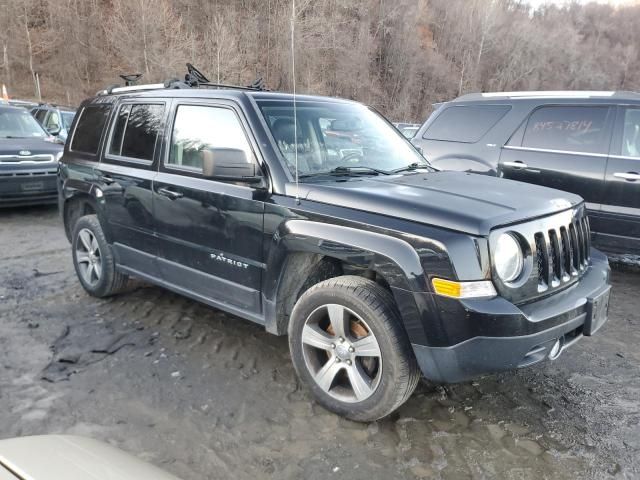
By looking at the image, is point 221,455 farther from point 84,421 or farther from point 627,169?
point 627,169

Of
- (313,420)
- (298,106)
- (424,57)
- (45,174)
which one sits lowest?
(313,420)

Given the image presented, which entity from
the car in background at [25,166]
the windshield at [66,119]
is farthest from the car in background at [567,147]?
the windshield at [66,119]

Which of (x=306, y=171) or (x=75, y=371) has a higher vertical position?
(x=306, y=171)

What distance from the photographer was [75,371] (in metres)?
3.42

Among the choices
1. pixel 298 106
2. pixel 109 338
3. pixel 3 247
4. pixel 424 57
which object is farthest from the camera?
pixel 424 57

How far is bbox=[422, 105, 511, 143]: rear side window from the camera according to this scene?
20.4ft

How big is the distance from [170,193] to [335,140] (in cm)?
128

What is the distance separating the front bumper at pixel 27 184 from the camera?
7.87 metres

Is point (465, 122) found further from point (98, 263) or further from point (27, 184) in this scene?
point (27, 184)

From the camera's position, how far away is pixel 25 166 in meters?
8.05

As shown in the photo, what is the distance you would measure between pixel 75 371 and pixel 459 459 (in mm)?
2552

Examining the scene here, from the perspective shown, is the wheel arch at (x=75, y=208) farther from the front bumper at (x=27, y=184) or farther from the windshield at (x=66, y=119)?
the windshield at (x=66, y=119)

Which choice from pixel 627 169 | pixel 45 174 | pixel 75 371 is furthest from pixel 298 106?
pixel 45 174

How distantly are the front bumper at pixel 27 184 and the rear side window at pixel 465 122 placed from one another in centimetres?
613
